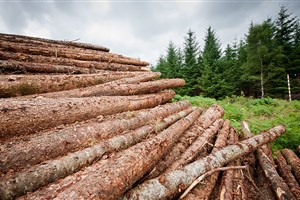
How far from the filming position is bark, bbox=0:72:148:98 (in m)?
A: 3.13

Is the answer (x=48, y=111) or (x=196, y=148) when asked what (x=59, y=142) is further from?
(x=196, y=148)

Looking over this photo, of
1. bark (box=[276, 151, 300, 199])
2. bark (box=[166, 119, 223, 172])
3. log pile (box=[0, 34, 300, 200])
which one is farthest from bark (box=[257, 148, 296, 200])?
bark (box=[166, 119, 223, 172])

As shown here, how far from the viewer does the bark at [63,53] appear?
4.73 meters

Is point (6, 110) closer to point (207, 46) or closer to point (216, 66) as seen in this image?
point (216, 66)

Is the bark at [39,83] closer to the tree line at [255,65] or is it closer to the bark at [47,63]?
the bark at [47,63]

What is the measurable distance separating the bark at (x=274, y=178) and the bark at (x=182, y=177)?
1.19 ft

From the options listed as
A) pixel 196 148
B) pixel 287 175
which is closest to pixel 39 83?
pixel 196 148

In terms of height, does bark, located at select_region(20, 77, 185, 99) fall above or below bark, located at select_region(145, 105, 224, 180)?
above

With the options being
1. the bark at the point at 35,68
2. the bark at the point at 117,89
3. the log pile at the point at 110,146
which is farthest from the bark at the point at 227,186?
the bark at the point at 35,68

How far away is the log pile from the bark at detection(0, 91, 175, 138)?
0.01 metres

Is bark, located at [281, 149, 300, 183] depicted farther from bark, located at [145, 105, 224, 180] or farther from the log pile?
bark, located at [145, 105, 224, 180]

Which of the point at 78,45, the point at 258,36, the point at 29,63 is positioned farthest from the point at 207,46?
the point at 29,63

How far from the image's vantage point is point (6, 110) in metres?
2.41

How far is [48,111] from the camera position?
110 inches
